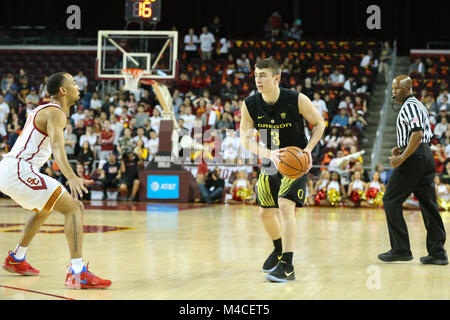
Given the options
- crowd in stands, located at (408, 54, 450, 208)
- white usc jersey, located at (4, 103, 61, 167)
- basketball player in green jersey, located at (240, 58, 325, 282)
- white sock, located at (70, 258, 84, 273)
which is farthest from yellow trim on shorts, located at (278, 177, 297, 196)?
crowd in stands, located at (408, 54, 450, 208)

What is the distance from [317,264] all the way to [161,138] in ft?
36.4

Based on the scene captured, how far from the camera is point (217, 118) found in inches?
742

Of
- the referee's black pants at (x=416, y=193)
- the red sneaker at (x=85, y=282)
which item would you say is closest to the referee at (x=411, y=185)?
the referee's black pants at (x=416, y=193)

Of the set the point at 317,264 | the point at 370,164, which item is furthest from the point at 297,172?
the point at 370,164

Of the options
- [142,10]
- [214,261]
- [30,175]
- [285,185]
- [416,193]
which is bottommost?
[214,261]

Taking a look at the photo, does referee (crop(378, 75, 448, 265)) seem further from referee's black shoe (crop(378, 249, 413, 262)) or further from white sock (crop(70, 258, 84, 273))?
white sock (crop(70, 258, 84, 273))

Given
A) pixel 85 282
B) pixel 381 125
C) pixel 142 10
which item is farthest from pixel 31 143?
pixel 381 125

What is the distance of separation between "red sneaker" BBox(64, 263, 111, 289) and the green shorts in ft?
5.64

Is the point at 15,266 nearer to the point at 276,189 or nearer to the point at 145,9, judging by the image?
the point at 276,189

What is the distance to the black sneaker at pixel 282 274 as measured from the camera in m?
5.55

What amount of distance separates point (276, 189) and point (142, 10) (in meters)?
12.5

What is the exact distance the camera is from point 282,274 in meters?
5.60
